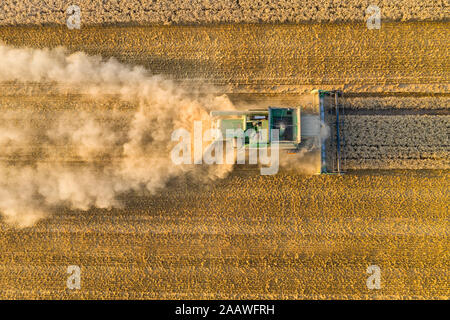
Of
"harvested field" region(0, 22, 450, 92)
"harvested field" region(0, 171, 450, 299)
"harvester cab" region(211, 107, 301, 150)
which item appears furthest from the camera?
"harvested field" region(0, 22, 450, 92)

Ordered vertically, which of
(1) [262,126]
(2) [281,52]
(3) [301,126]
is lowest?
(1) [262,126]

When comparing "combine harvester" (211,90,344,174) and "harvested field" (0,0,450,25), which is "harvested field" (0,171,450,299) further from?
"harvested field" (0,0,450,25)

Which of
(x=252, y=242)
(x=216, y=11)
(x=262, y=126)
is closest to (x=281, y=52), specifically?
Result: (x=216, y=11)

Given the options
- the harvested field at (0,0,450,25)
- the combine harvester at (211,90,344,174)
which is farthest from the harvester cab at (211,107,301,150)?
the harvested field at (0,0,450,25)

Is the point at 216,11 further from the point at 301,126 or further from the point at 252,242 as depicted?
the point at 252,242

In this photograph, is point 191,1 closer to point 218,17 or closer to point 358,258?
point 218,17

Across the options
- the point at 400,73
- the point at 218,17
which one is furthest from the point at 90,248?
the point at 400,73
